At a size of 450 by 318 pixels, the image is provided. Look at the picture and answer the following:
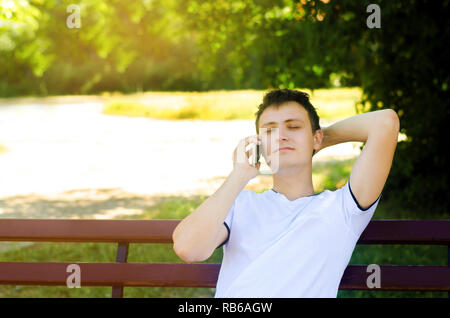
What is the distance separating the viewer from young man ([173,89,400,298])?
2244mm

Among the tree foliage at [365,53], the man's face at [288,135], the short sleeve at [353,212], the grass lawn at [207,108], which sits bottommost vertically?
the short sleeve at [353,212]

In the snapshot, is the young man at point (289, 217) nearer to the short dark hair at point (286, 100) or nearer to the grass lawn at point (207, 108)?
the short dark hair at point (286, 100)

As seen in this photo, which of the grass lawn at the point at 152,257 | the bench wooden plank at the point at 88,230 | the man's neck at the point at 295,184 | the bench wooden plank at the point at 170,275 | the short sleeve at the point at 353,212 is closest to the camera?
the short sleeve at the point at 353,212

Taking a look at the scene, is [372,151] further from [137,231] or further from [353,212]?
[137,231]

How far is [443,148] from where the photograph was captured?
6.71 m

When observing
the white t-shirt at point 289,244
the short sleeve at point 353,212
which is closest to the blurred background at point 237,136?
the white t-shirt at point 289,244

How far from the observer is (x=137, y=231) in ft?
9.04

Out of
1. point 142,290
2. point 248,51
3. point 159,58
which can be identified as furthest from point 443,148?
point 159,58

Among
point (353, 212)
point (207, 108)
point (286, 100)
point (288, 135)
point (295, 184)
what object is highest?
point (207, 108)

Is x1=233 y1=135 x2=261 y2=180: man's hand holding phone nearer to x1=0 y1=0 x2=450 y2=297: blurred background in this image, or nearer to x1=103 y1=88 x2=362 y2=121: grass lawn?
x1=0 y1=0 x2=450 y2=297: blurred background

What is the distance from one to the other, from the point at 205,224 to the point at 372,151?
2.44 ft

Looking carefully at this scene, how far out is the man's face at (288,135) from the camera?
7.92 ft

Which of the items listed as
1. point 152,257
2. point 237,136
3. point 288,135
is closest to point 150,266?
point 288,135

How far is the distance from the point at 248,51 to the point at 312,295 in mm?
6768
